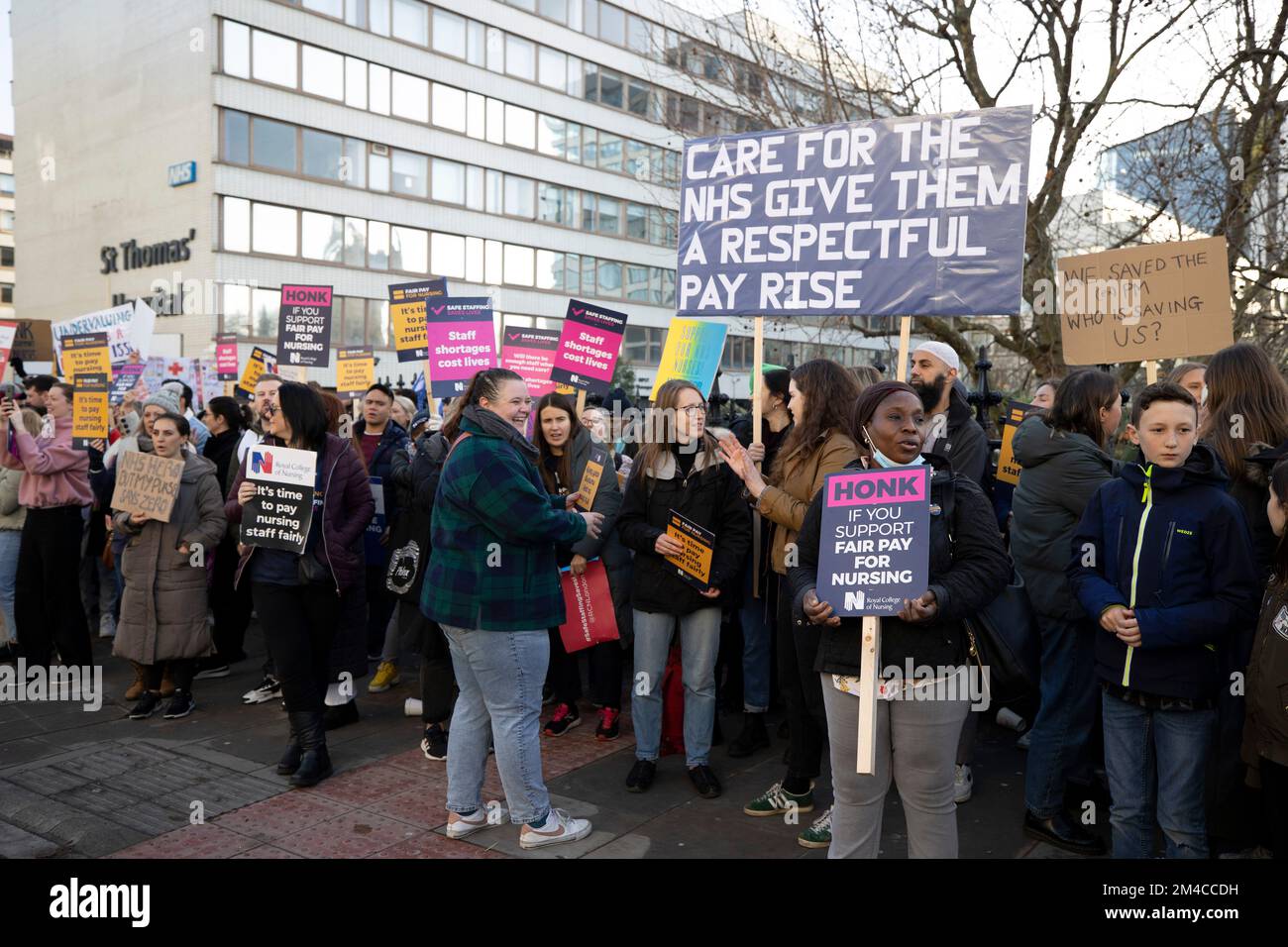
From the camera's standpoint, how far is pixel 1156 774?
3711 mm

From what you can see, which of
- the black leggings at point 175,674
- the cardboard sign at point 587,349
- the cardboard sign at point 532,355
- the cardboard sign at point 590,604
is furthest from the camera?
the cardboard sign at point 532,355

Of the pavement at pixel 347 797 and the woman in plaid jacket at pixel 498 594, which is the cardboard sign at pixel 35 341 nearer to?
the pavement at pixel 347 797

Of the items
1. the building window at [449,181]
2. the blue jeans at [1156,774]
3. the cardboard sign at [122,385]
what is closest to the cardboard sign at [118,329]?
the cardboard sign at [122,385]

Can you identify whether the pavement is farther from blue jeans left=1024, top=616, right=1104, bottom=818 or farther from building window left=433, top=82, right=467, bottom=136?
building window left=433, top=82, right=467, bottom=136

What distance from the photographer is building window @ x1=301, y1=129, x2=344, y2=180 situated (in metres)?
34.8

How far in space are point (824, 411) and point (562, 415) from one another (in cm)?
196

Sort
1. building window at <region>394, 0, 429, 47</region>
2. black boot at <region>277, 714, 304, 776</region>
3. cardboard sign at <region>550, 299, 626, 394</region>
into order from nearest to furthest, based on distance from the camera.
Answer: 1. black boot at <region>277, 714, 304, 776</region>
2. cardboard sign at <region>550, 299, 626, 394</region>
3. building window at <region>394, 0, 429, 47</region>

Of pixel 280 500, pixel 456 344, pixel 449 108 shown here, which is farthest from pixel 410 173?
pixel 280 500

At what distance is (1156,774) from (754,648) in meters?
2.21

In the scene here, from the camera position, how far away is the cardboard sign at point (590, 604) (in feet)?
19.0

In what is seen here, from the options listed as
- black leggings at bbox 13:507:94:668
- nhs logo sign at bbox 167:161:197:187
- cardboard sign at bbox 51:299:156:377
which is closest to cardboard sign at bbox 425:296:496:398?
black leggings at bbox 13:507:94:668

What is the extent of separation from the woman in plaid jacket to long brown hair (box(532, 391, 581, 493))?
1460 mm

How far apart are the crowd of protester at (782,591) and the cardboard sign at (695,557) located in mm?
52
